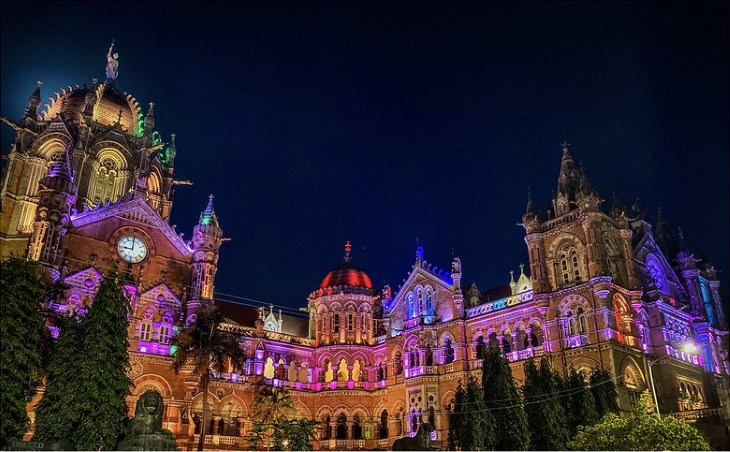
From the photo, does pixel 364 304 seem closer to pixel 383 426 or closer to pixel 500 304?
pixel 383 426

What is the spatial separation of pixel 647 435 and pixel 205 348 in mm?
26461

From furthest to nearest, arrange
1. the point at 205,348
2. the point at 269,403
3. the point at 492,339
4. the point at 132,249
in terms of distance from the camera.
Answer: the point at 132,249, the point at 492,339, the point at 269,403, the point at 205,348

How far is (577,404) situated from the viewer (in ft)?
119

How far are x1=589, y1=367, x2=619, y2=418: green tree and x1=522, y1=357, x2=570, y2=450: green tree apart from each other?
347 cm

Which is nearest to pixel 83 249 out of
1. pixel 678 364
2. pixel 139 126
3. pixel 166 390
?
pixel 166 390

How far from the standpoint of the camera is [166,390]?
4628 centimetres

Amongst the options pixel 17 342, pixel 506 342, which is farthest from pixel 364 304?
pixel 17 342

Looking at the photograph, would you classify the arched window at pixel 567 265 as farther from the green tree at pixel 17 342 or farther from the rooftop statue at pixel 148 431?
the green tree at pixel 17 342

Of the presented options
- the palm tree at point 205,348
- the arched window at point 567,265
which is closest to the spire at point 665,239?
the arched window at point 567,265

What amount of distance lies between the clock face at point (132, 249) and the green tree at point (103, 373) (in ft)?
69.6

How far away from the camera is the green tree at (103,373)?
25750 millimetres

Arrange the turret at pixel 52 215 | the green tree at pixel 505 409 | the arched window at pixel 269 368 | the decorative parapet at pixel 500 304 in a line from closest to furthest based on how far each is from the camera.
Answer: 1. the green tree at pixel 505 409
2. the turret at pixel 52 215
3. the decorative parapet at pixel 500 304
4. the arched window at pixel 269 368

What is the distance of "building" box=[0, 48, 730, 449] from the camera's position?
45.2m

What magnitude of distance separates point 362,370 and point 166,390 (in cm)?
1808
